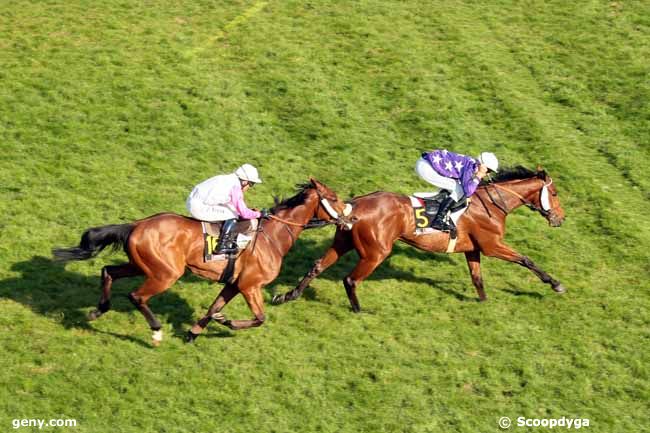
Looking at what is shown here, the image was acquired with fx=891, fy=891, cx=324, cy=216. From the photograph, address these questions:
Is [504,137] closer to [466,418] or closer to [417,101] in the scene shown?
[417,101]

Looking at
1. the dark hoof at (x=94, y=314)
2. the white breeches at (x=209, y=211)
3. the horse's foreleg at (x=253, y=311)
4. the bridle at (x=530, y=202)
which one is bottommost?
the dark hoof at (x=94, y=314)

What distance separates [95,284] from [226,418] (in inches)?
146

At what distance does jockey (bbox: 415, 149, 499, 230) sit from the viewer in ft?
42.5

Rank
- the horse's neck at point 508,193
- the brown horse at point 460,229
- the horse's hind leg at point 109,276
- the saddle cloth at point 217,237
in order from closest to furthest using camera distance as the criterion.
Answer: the saddle cloth at point 217,237, the horse's hind leg at point 109,276, the brown horse at point 460,229, the horse's neck at point 508,193

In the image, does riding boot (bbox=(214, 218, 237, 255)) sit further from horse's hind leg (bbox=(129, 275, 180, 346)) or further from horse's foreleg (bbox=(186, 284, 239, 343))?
horse's hind leg (bbox=(129, 275, 180, 346))

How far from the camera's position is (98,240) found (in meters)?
11.5

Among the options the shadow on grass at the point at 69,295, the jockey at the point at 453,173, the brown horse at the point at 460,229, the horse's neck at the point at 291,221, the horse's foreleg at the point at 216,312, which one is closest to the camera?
the horse's foreleg at the point at 216,312

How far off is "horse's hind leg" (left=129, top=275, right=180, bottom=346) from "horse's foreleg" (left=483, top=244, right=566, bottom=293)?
481 centimetres

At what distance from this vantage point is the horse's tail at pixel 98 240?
452 inches

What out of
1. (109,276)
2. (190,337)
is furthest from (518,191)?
(109,276)

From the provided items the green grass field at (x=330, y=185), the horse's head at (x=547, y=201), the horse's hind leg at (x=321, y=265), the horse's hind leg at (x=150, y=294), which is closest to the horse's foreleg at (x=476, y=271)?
the green grass field at (x=330, y=185)

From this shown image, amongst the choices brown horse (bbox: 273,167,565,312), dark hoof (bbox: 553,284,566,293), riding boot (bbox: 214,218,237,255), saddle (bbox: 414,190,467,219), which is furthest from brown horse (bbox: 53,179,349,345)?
dark hoof (bbox: 553,284,566,293)

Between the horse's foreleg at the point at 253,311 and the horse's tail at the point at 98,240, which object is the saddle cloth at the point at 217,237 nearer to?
the horse's foreleg at the point at 253,311

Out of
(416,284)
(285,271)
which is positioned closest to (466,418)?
(416,284)
